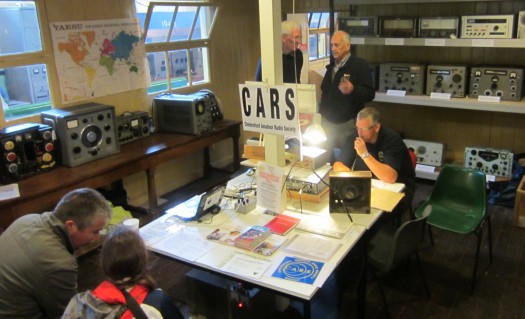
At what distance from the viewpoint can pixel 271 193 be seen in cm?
277

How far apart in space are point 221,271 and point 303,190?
2.91ft

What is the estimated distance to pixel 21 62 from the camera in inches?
152

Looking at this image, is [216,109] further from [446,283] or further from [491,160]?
[446,283]

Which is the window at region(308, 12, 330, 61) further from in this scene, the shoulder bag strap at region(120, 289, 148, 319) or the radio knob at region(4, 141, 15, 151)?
the shoulder bag strap at region(120, 289, 148, 319)

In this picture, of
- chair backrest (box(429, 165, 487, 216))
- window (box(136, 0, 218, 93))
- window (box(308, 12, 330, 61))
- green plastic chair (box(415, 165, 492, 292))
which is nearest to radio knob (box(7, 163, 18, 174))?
window (box(136, 0, 218, 93))

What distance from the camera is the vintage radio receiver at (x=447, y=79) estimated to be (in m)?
4.71

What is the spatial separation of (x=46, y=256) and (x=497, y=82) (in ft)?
13.7

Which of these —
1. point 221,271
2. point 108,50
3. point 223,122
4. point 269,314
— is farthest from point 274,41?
point 223,122

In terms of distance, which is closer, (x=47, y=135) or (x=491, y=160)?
(x=47, y=135)

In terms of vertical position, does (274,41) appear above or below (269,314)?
above

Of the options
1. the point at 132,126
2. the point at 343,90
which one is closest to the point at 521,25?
the point at 343,90

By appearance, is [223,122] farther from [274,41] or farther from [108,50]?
[274,41]

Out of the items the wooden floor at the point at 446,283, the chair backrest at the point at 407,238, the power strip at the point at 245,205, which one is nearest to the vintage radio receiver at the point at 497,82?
the wooden floor at the point at 446,283

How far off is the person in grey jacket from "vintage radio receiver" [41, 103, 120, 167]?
181 cm
